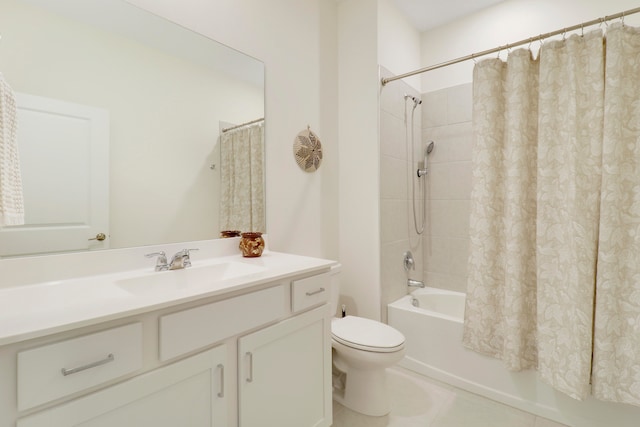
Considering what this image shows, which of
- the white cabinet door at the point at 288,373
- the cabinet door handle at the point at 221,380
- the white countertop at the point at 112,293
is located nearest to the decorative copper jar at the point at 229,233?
the white countertop at the point at 112,293

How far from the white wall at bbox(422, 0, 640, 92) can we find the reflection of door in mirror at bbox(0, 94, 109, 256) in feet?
8.18

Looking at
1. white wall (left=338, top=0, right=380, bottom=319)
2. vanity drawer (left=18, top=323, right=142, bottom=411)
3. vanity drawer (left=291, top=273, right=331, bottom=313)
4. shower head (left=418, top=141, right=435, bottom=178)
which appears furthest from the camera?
shower head (left=418, top=141, right=435, bottom=178)

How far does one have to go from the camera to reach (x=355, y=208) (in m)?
2.25

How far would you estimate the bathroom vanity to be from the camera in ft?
2.23

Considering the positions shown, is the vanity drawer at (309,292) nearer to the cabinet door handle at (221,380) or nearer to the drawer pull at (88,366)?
the cabinet door handle at (221,380)

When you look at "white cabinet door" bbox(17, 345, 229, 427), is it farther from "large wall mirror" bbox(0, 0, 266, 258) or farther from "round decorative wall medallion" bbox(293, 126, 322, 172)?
"round decorative wall medallion" bbox(293, 126, 322, 172)

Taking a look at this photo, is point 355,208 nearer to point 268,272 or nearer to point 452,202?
point 452,202

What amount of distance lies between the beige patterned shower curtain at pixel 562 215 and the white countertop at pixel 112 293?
3.62ft

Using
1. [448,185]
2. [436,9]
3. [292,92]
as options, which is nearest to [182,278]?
[292,92]

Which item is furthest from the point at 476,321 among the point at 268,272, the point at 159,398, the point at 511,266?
the point at 159,398

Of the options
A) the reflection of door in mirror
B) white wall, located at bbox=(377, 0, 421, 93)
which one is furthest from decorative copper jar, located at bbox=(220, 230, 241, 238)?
white wall, located at bbox=(377, 0, 421, 93)

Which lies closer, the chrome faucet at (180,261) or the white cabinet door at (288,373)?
the white cabinet door at (288,373)

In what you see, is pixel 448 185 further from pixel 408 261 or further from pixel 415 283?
pixel 415 283

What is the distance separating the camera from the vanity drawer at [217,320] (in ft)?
2.83
